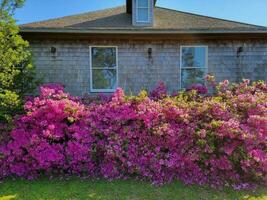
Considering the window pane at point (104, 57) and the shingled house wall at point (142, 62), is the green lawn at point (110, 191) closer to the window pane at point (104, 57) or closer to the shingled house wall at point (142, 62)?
the shingled house wall at point (142, 62)

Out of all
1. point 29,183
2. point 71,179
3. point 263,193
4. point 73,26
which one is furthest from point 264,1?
point 29,183

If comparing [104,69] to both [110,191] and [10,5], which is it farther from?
[110,191]

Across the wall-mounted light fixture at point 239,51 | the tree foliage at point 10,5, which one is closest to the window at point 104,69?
the tree foliage at point 10,5

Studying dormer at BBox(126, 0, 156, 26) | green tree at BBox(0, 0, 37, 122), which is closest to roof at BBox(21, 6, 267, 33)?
dormer at BBox(126, 0, 156, 26)

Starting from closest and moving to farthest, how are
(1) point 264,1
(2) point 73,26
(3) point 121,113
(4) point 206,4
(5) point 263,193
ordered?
(5) point 263,193 < (3) point 121,113 < (2) point 73,26 < (1) point 264,1 < (4) point 206,4

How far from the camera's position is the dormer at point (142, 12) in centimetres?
923

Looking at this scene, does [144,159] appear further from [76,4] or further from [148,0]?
[76,4]

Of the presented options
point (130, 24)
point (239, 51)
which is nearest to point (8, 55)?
point (130, 24)

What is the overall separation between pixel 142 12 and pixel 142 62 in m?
1.92

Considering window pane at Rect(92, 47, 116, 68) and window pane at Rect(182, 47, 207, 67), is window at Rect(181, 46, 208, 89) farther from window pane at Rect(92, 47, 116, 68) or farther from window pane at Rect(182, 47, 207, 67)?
window pane at Rect(92, 47, 116, 68)

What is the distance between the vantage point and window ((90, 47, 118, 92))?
9.03 metres

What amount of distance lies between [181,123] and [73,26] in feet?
17.9

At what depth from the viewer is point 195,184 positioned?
16.0ft

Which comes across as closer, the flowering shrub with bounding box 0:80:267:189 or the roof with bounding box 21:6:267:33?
the flowering shrub with bounding box 0:80:267:189
